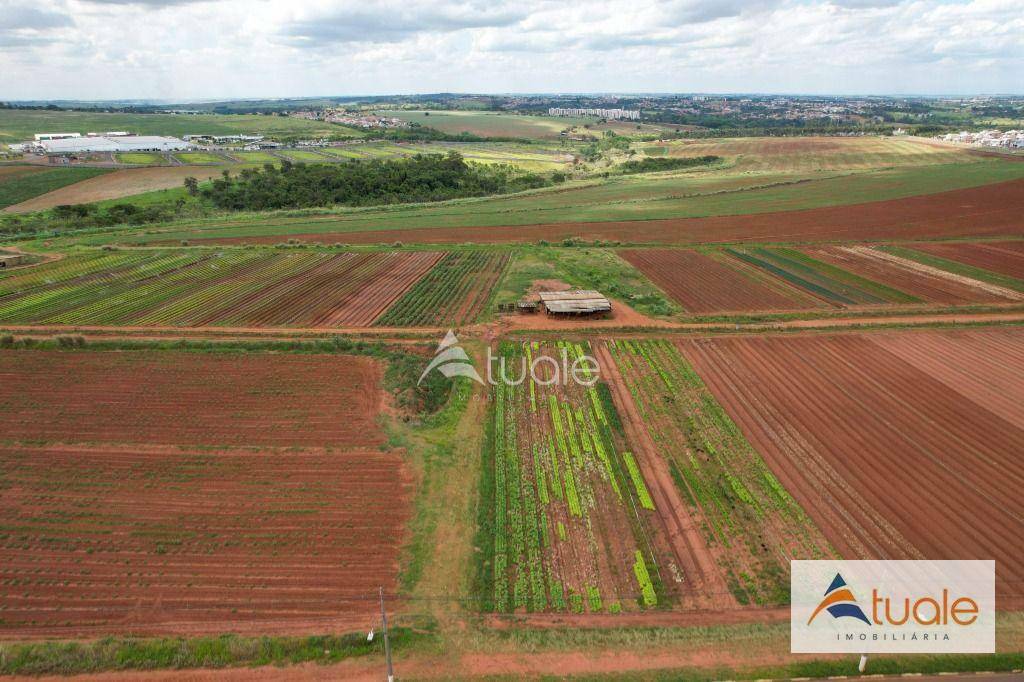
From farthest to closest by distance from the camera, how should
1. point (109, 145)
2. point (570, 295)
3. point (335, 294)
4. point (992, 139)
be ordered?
point (992, 139) → point (109, 145) → point (335, 294) → point (570, 295)

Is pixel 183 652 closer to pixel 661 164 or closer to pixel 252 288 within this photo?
pixel 252 288

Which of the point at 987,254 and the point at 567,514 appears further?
the point at 987,254

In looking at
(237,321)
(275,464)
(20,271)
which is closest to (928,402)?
(275,464)

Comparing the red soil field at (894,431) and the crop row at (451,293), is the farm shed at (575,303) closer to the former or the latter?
the crop row at (451,293)

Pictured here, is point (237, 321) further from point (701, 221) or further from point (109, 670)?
point (701, 221)

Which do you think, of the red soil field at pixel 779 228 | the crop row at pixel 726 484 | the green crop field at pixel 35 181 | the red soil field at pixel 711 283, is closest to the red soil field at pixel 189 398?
the crop row at pixel 726 484

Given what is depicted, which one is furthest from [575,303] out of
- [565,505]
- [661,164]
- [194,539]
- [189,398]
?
[661,164]

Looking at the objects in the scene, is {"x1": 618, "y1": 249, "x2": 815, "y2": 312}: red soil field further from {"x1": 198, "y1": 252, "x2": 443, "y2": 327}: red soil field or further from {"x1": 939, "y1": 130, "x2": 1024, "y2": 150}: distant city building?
{"x1": 939, "y1": 130, "x2": 1024, "y2": 150}: distant city building
